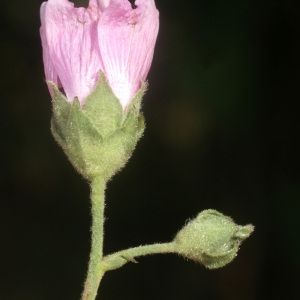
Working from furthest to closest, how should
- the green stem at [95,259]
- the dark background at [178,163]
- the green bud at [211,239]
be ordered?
1. the dark background at [178,163]
2. the green bud at [211,239]
3. the green stem at [95,259]

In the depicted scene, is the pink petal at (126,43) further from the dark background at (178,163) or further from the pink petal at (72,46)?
the dark background at (178,163)

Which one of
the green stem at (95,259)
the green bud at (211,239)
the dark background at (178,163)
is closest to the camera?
the green stem at (95,259)

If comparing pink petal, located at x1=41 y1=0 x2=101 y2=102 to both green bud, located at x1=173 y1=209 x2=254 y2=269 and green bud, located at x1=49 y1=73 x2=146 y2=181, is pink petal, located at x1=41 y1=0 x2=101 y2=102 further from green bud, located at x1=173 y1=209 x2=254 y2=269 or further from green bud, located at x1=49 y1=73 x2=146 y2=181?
green bud, located at x1=173 y1=209 x2=254 y2=269

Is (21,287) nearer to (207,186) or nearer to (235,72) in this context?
(207,186)

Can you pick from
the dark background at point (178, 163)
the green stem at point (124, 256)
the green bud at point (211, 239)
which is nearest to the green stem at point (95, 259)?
the green stem at point (124, 256)

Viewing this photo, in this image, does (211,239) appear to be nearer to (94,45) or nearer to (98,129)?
(98,129)
